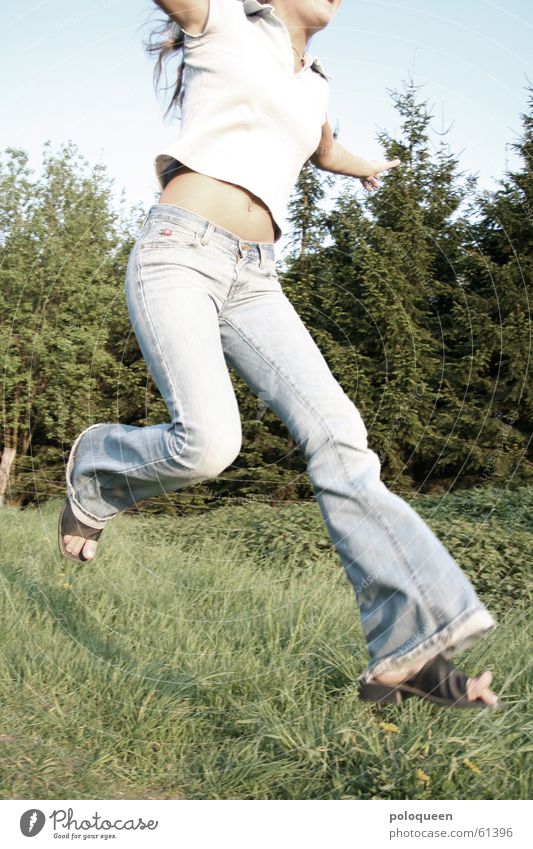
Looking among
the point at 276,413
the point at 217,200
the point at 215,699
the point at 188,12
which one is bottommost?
the point at 215,699

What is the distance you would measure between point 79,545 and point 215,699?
697 millimetres

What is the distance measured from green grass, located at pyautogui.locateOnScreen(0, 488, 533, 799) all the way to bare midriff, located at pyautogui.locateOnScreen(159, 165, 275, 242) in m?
1.37

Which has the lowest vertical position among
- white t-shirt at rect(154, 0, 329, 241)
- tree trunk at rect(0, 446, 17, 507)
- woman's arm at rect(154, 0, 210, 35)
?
tree trunk at rect(0, 446, 17, 507)

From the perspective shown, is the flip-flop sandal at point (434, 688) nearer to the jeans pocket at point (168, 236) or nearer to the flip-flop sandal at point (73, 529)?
the flip-flop sandal at point (73, 529)

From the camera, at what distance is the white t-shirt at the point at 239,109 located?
89.1 inches

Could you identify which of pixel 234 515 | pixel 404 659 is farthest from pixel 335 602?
pixel 234 515

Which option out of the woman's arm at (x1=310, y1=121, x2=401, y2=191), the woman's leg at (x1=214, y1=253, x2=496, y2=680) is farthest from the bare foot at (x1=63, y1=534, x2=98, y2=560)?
the woman's arm at (x1=310, y1=121, x2=401, y2=191)

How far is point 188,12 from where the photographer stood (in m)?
2.19

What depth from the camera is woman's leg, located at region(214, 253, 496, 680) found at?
2094 millimetres

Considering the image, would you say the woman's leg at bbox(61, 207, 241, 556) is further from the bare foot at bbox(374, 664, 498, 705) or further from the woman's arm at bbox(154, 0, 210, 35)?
the bare foot at bbox(374, 664, 498, 705)

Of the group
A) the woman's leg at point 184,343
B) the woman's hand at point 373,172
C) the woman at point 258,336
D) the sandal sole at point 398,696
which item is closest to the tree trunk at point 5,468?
the woman's hand at point 373,172

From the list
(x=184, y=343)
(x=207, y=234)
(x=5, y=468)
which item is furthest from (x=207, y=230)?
(x=5, y=468)

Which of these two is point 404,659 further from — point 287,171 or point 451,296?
point 451,296

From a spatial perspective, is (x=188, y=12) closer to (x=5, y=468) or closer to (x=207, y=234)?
(x=207, y=234)
